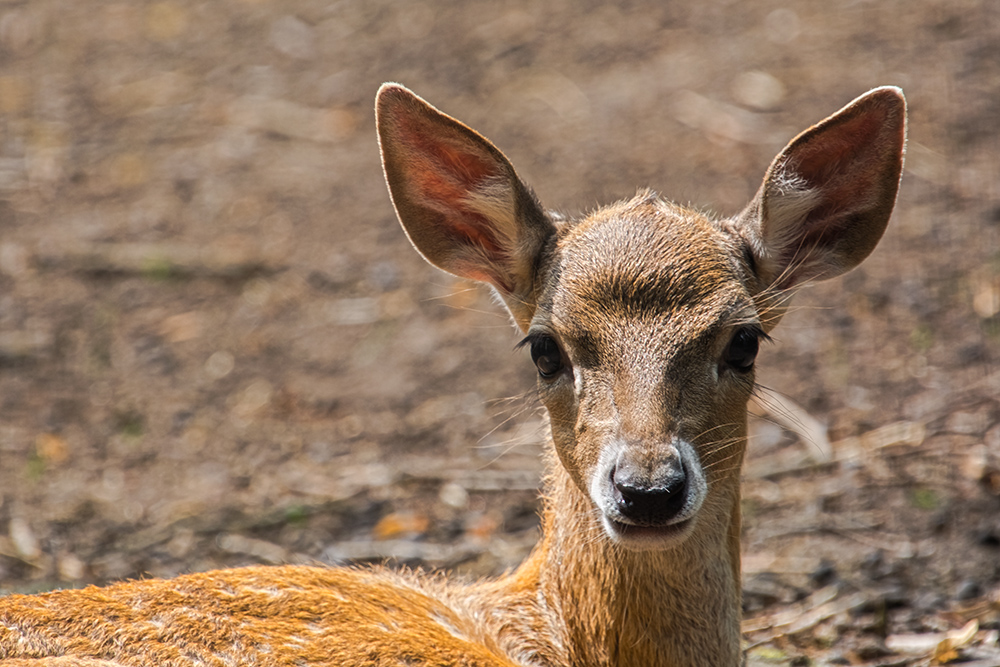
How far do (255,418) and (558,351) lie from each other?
145 inches

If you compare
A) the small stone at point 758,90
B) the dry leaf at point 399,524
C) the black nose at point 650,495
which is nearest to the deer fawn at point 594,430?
the black nose at point 650,495

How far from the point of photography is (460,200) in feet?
14.3

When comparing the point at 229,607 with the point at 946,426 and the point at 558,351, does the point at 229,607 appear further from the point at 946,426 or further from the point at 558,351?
the point at 946,426

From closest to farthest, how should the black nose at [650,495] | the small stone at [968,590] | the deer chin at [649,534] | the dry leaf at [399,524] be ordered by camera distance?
1. the black nose at [650,495]
2. the deer chin at [649,534]
3. the small stone at [968,590]
4. the dry leaf at [399,524]

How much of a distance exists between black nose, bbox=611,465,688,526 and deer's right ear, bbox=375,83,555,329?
1.07 m

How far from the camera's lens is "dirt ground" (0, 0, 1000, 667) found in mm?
5859

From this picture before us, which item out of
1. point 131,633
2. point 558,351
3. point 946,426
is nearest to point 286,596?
point 131,633

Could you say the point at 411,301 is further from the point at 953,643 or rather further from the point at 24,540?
the point at 953,643

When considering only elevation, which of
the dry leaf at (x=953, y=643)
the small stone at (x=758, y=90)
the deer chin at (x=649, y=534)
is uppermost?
the deer chin at (x=649, y=534)

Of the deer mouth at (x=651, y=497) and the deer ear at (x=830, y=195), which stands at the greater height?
the deer ear at (x=830, y=195)

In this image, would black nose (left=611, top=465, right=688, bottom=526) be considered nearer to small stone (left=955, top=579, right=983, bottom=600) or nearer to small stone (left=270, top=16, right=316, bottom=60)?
small stone (left=955, top=579, right=983, bottom=600)

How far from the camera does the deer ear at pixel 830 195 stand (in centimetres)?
406

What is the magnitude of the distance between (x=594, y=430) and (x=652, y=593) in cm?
69

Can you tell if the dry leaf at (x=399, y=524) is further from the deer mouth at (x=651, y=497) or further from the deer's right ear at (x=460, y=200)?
the deer mouth at (x=651, y=497)
